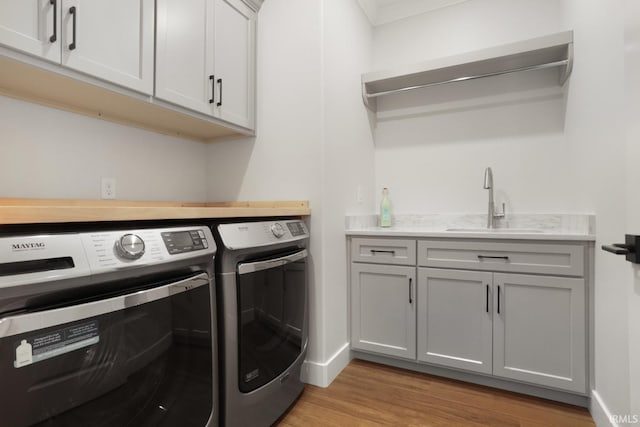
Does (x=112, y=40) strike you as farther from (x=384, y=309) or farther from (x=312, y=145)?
(x=384, y=309)

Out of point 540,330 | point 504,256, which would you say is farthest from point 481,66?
point 540,330

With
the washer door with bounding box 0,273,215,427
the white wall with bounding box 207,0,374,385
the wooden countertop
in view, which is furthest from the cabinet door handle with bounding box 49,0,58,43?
the white wall with bounding box 207,0,374,385

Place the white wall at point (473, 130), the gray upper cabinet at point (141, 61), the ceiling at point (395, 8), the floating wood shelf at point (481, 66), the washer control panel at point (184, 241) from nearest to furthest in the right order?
the washer control panel at point (184, 241) < the gray upper cabinet at point (141, 61) < the floating wood shelf at point (481, 66) < the white wall at point (473, 130) < the ceiling at point (395, 8)

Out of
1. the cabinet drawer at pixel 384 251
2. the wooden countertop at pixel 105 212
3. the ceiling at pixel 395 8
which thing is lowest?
the cabinet drawer at pixel 384 251

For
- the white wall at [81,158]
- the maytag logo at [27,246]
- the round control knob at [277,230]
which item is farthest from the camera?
the round control knob at [277,230]

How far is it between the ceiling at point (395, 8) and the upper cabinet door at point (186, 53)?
1.31 metres

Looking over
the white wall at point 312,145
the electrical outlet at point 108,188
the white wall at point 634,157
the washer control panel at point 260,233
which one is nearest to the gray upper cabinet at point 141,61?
the white wall at point 312,145

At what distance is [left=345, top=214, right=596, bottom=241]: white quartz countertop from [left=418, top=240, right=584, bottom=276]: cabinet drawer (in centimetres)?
5

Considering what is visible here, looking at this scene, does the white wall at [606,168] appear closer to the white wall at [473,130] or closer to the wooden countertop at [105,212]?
the white wall at [473,130]

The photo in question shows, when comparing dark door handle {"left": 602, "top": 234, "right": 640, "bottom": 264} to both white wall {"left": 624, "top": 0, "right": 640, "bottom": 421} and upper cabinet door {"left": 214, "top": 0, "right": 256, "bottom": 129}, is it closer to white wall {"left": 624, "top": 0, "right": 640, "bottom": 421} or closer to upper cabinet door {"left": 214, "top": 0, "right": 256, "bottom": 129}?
white wall {"left": 624, "top": 0, "right": 640, "bottom": 421}

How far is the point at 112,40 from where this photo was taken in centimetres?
132

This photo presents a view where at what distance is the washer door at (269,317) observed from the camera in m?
1.30

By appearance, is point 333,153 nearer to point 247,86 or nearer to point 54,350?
point 247,86

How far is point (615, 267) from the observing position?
49.9 inches
